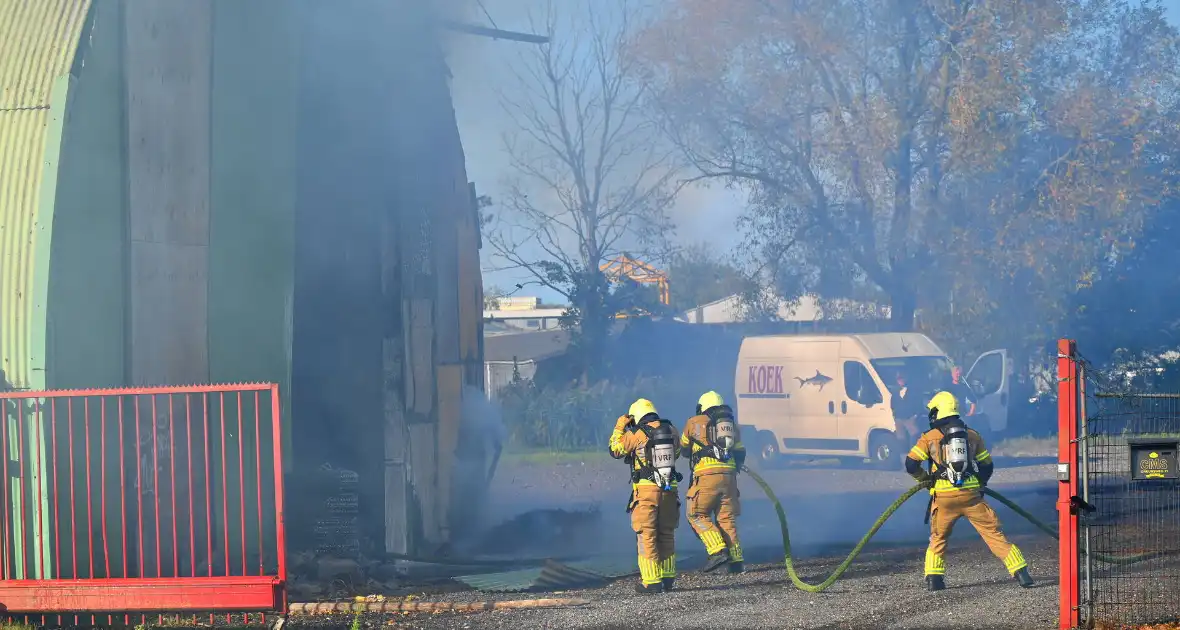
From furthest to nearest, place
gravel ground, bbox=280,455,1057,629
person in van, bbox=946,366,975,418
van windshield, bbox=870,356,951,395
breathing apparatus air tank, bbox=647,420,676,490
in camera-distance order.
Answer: person in van, bbox=946,366,975,418
van windshield, bbox=870,356,951,395
breathing apparatus air tank, bbox=647,420,676,490
gravel ground, bbox=280,455,1057,629

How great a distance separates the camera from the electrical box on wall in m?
5.80

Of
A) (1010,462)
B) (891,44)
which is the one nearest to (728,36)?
(891,44)

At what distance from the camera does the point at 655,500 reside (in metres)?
7.93

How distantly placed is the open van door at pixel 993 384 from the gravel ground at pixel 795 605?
965cm

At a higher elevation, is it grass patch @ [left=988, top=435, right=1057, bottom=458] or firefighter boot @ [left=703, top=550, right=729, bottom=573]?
firefighter boot @ [left=703, top=550, right=729, bottom=573]

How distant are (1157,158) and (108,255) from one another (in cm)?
1311

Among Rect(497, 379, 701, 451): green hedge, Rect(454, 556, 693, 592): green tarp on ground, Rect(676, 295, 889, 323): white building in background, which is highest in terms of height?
Rect(676, 295, 889, 323): white building in background

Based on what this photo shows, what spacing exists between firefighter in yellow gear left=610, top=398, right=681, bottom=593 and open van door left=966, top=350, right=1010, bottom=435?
1085cm

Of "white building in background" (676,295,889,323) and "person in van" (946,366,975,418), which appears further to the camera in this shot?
"white building in background" (676,295,889,323)

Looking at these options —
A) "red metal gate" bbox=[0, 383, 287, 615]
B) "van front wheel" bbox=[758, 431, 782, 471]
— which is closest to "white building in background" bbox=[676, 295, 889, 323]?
"van front wheel" bbox=[758, 431, 782, 471]

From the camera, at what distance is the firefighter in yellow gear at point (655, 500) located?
784 cm

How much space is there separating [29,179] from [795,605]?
5.11 m

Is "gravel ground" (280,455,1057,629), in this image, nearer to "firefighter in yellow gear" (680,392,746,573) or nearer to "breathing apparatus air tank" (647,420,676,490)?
"firefighter in yellow gear" (680,392,746,573)

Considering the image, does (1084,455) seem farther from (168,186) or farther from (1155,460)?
(168,186)
